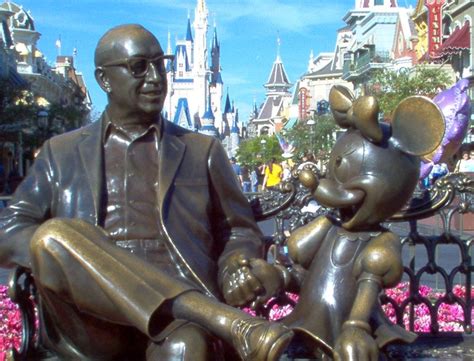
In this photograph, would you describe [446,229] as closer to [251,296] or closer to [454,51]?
[251,296]

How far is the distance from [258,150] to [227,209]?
82624 millimetres

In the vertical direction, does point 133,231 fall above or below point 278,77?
below

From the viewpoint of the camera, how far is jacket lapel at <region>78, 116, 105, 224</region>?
4.01 meters

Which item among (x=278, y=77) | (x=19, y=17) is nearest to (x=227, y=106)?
(x=278, y=77)

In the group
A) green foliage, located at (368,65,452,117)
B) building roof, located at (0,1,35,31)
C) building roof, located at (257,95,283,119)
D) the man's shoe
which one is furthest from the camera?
building roof, located at (257,95,283,119)

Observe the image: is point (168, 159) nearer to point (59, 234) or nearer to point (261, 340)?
point (59, 234)

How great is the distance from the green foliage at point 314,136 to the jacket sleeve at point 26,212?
43.0m

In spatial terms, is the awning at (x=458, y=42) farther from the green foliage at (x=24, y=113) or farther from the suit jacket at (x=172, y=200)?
the suit jacket at (x=172, y=200)

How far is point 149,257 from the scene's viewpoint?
3.94 metres

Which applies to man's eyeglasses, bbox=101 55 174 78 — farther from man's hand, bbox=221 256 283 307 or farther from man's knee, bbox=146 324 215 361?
man's knee, bbox=146 324 215 361

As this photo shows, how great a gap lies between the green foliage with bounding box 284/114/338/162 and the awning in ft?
26.5

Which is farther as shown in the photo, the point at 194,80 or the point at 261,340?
the point at 194,80

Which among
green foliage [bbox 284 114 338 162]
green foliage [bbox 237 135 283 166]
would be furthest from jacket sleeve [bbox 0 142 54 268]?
green foliage [bbox 237 135 283 166]

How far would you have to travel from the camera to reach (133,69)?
13.2 ft
